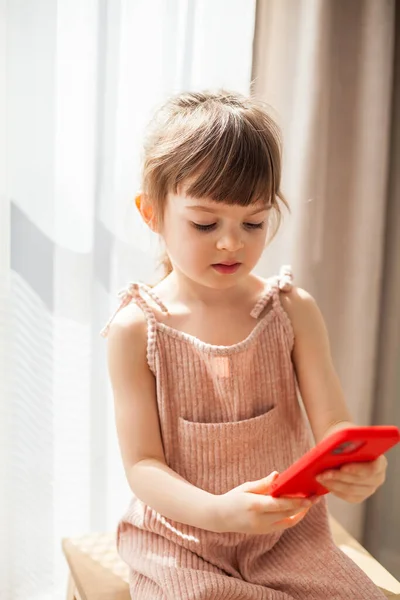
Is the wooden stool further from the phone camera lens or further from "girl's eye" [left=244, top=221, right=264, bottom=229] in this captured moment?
"girl's eye" [left=244, top=221, right=264, bottom=229]

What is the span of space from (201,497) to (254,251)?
1.13 feet

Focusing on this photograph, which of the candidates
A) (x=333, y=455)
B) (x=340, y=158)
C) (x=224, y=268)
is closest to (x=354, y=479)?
(x=333, y=455)

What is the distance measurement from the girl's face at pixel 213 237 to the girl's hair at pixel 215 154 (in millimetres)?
17

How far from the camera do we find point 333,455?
3.07 feet

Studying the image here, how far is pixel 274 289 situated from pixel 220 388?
178 mm

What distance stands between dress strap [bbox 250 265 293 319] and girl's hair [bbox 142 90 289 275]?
16 centimetres

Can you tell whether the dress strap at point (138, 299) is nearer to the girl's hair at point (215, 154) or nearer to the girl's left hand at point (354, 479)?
the girl's hair at point (215, 154)

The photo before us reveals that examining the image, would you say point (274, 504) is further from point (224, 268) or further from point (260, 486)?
point (224, 268)

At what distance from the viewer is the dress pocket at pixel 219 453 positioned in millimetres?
1169

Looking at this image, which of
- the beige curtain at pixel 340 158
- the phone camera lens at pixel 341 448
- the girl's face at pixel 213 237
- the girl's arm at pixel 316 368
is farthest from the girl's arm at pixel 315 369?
the beige curtain at pixel 340 158

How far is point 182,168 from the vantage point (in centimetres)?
108

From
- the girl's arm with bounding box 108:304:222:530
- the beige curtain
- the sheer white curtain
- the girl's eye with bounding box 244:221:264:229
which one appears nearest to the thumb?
the girl's arm with bounding box 108:304:222:530

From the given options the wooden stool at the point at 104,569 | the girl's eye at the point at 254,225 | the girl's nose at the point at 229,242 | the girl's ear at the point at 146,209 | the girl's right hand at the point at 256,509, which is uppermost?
the girl's ear at the point at 146,209

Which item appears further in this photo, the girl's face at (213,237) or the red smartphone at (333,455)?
the girl's face at (213,237)
